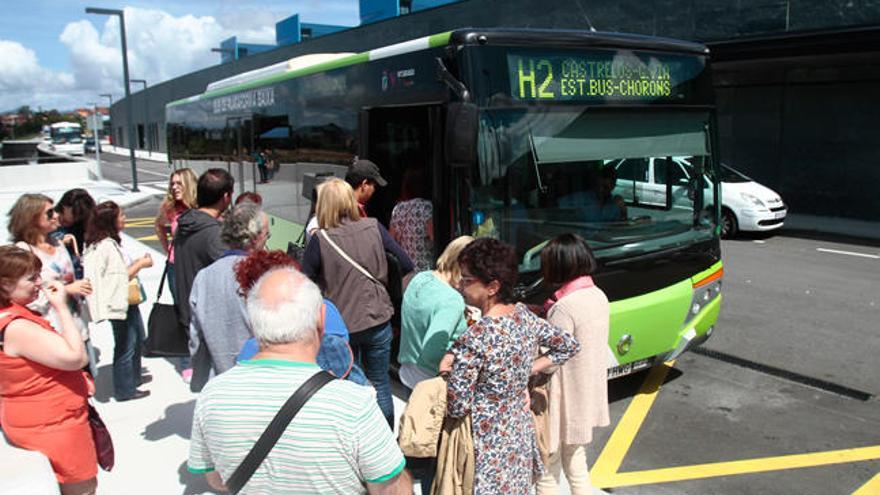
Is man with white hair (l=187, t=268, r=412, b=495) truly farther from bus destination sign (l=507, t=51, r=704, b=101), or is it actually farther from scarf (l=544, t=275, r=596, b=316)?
bus destination sign (l=507, t=51, r=704, b=101)

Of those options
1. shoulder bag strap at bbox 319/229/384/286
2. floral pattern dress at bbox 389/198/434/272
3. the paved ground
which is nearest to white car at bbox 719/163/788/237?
the paved ground

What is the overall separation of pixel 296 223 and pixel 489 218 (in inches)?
146

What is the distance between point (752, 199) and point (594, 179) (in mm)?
10250

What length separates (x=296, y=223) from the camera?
802 cm

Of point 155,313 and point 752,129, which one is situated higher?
point 752,129

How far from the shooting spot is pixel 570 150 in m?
5.08

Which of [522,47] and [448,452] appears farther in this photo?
[522,47]

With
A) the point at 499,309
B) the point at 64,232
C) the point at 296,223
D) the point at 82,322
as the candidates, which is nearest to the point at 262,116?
the point at 296,223

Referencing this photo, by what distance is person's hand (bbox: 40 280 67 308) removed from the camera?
325cm

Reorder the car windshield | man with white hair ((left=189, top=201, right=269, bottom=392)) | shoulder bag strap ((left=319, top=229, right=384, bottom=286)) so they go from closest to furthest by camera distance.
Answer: man with white hair ((left=189, top=201, right=269, bottom=392))
shoulder bag strap ((left=319, top=229, right=384, bottom=286))
the car windshield

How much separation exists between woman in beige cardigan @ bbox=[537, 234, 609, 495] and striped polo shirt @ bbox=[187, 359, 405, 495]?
5.47ft

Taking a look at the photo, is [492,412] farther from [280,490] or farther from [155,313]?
[155,313]

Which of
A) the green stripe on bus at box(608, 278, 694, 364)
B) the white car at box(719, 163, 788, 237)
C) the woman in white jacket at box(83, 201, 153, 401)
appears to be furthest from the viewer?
the white car at box(719, 163, 788, 237)

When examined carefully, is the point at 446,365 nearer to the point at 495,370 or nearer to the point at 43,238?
the point at 495,370
